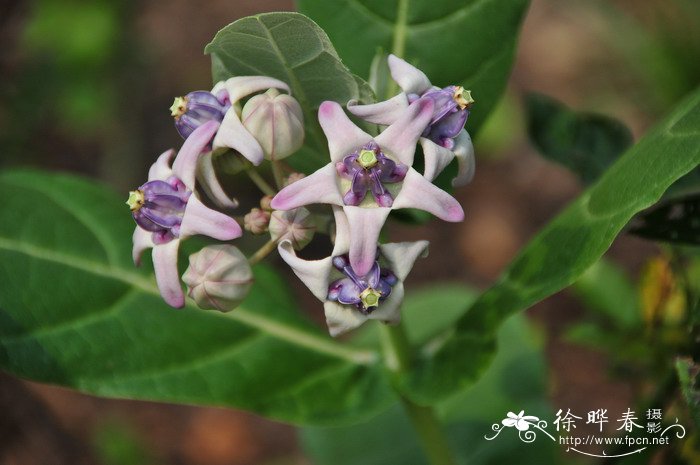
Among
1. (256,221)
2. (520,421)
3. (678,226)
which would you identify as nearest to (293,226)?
(256,221)

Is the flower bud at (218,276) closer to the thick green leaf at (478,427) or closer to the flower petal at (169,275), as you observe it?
the flower petal at (169,275)

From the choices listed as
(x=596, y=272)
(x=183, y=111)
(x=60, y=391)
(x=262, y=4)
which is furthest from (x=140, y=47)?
(x=183, y=111)

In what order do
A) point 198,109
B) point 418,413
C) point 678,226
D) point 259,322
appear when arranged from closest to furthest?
point 198,109 → point 678,226 → point 418,413 → point 259,322

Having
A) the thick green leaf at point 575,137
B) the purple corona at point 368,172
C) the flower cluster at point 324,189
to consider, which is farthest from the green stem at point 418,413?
the thick green leaf at point 575,137

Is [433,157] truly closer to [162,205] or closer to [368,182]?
[368,182]

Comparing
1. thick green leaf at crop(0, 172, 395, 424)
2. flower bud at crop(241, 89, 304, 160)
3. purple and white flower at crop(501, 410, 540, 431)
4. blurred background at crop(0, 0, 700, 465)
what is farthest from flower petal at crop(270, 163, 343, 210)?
blurred background at crop(0, 0, 700, 465)
